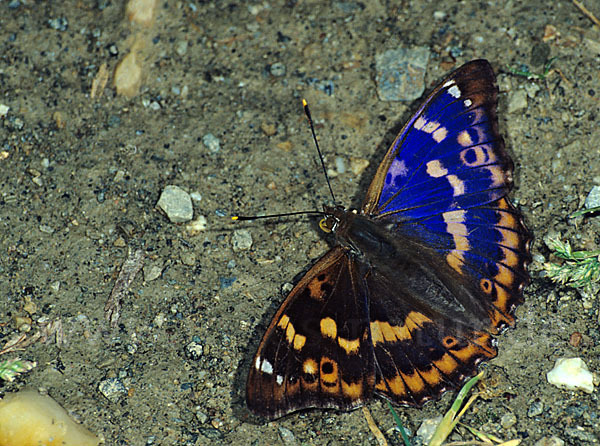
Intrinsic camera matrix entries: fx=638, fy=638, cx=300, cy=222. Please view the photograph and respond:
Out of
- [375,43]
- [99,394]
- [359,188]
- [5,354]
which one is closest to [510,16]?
[375,43]

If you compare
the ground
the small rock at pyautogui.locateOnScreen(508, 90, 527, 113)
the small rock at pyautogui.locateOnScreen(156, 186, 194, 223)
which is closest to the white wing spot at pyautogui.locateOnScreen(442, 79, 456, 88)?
the ground

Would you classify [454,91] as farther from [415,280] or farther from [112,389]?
[112,389]

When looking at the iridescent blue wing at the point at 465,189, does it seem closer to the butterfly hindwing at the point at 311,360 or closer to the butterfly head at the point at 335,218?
the butterfly head at the point at 335,218

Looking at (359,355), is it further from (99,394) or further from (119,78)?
(119,78)

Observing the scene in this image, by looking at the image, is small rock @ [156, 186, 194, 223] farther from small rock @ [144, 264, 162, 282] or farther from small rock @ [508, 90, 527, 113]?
small rock @ [508, 90, 527, 113]

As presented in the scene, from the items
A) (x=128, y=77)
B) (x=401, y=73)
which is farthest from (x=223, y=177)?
(x=401, y=73)

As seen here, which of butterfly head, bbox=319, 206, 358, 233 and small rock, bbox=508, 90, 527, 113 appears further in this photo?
small rock, bbox=508, 90, 527, 113
